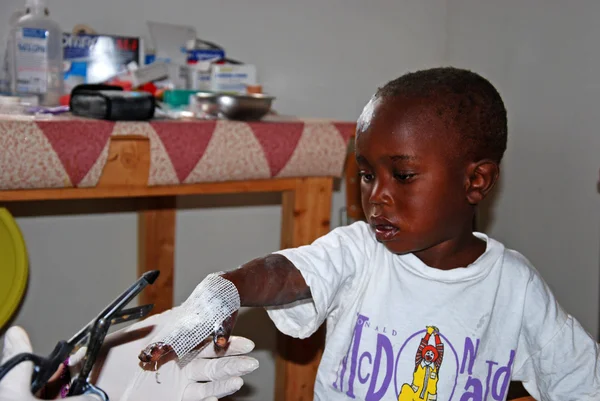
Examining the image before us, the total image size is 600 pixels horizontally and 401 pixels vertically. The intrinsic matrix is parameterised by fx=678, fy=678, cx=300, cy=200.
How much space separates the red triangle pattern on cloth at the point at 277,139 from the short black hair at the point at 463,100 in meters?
0.41

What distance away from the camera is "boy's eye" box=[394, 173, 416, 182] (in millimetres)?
852

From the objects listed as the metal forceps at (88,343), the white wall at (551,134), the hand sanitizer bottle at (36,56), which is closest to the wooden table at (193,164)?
the hand sanitizer bottle at (36,56)

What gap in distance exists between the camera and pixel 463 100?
0.86 metres

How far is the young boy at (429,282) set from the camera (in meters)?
0.85

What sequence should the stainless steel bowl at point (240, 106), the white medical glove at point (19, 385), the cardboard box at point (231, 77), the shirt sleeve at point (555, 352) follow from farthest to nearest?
1. the cardboard box at point (231, 77)
2. the stainless steel bowl at point (240, 106)
3. the shirt sleeve at point (555, 352)
4. the white medical glove at point (19, 385)

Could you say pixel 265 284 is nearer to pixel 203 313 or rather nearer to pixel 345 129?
pixel 203 313

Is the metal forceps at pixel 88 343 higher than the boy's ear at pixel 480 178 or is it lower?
lower

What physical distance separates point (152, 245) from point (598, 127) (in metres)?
1.12

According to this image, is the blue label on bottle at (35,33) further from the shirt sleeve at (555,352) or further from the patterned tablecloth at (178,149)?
the shirt sleeve at (555,352)

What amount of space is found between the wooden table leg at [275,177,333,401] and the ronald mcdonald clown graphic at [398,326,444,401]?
1.69ft

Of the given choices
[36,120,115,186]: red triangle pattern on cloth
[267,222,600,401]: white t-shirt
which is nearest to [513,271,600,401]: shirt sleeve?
[267,222,600,401]: white t-shirt

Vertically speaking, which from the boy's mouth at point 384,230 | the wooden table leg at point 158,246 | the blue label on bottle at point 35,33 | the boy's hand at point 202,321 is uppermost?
the blue label on bottle at point 35,33

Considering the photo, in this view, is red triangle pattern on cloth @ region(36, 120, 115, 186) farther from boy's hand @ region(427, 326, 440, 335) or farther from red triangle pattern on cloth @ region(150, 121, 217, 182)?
boy's hand @ region(427, 326, 440, 335)

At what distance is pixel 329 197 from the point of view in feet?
4.58
